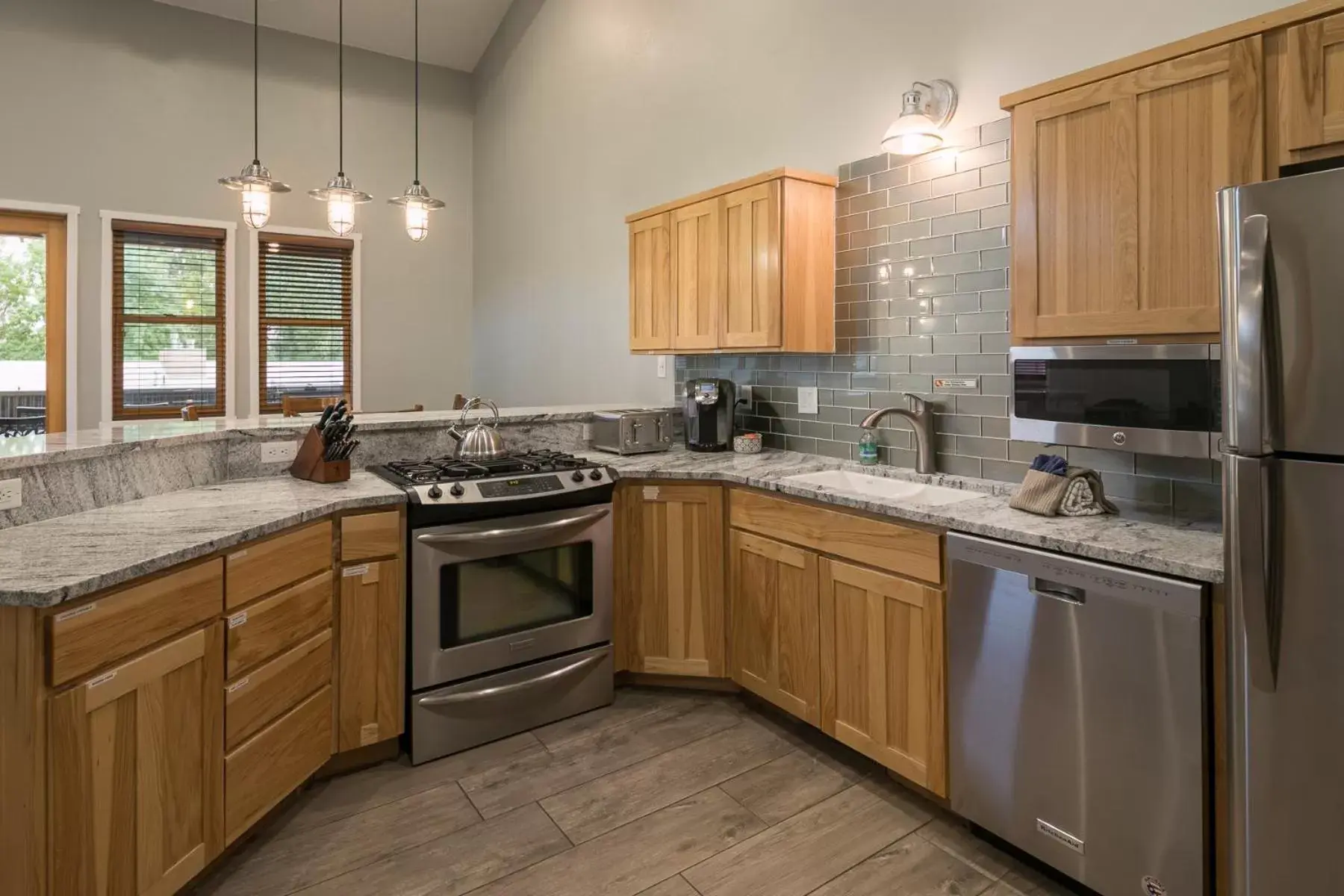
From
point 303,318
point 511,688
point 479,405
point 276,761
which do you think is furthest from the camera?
point 303,318

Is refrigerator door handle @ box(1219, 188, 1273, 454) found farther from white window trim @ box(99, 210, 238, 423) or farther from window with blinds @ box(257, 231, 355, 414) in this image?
window with blinds @ box(257, 231, 355, 414)

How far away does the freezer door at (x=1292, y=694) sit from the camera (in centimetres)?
134

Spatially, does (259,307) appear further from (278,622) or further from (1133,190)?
(1133,190)

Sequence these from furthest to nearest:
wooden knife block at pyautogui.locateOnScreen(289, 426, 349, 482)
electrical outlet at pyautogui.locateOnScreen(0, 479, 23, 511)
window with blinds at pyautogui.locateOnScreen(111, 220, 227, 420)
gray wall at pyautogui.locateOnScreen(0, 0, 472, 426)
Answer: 1. window with blinds at pyautogui.locateOnScreen(111, 220, 227, 420)
2. gray wall at pyautogui.locateOnScreen(0, 0, 472, 426)
3. wooden knife block at pyautogui.locateOnScreen(289, 426, 349, 482)
4. electrical outlet at pyautogui.locateOnScreen(0, 479, 23, 511)

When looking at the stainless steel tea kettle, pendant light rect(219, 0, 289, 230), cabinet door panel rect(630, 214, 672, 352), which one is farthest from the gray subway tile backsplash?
pendant light rect(219, 0, 289, 230)

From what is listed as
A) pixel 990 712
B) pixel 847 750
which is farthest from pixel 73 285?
pixel 990 712

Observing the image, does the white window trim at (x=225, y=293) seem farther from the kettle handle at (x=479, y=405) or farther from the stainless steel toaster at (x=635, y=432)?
the stainless steel toaster at (x=635, y=432)

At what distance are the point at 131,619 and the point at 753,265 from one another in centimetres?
230

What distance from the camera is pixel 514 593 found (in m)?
2.73

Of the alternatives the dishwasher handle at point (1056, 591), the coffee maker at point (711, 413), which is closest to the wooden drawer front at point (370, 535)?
the coffee maker at point (711, 413)

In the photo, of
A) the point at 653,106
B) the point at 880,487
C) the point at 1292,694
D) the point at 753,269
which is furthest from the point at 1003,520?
the point at 653,106

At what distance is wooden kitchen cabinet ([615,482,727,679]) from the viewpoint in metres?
2.97

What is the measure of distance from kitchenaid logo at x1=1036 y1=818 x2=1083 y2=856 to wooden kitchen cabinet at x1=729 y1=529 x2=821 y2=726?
772 millimetres

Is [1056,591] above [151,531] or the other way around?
the other way around
